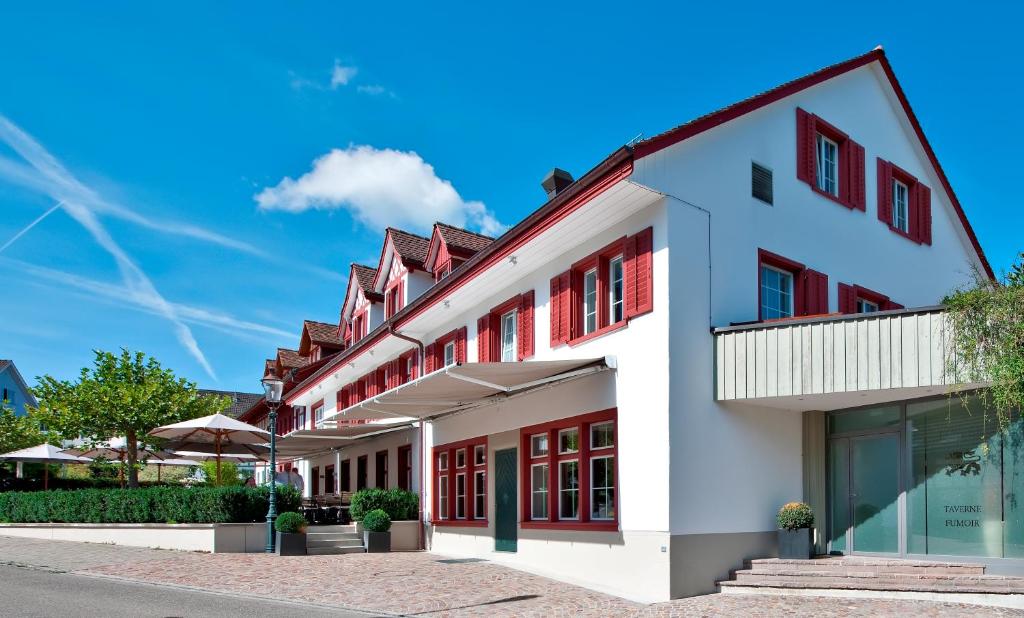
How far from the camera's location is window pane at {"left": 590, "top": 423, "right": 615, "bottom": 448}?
14312 millimetres

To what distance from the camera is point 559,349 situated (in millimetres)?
15797

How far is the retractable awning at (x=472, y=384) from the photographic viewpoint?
13.9m

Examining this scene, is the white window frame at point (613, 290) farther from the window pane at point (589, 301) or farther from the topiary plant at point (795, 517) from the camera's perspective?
the topiary plant at point (795, 517)

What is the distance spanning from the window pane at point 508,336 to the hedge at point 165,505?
17.8 feet

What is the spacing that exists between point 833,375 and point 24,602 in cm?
1068

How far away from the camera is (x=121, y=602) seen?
1105cm

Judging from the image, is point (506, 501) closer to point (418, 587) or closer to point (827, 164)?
point (418, 587)

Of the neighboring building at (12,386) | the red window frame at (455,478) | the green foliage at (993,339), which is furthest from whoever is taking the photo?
the neighboring building at (12,386)

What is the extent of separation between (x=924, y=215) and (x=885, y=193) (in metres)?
1.68

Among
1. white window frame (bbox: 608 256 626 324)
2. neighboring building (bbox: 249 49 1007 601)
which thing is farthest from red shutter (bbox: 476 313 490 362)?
white window frame (bbox: 608 256 626 324)

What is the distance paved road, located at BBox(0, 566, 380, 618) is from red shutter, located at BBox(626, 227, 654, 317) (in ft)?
19.0

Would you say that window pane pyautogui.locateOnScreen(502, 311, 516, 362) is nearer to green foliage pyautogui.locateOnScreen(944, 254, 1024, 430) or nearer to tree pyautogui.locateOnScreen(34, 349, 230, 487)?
green foliage pyautogui.locateOnScreen(944, 254, 1024, 430)

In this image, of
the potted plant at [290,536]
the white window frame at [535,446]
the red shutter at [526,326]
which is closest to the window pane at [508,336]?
the red shutter at [526,326]

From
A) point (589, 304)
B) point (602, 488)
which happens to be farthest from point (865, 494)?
point (589, 304)
